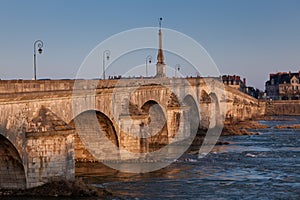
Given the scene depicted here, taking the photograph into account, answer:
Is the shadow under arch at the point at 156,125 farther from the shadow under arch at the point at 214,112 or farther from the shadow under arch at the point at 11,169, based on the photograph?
the shadow under arch at the point at 11,169

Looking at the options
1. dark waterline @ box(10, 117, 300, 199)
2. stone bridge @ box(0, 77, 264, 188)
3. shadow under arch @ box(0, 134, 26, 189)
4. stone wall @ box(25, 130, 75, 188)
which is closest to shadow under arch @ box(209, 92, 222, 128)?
stone bridge @ box(0, 77, 264, 188)

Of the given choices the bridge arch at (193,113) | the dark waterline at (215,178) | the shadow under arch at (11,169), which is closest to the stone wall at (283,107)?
the bridge arch at (193,113)

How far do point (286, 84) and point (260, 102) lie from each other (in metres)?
36.2

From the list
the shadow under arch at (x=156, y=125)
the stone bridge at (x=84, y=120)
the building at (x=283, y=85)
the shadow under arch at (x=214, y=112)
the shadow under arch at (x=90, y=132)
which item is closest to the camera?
the stone bridge at (x=84, y=120)

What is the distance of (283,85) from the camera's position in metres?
160

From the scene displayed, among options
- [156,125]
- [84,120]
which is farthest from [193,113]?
[84,120]

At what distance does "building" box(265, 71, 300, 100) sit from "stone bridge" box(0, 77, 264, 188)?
8985 cm

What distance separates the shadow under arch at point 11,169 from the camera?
22.6 meters

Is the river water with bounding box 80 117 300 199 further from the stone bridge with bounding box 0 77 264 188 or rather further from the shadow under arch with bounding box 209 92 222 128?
the shadow under arch with bounding box 209 92 222 128

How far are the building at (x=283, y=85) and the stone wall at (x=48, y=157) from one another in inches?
5020

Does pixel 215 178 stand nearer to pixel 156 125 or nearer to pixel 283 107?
pixel 156 125

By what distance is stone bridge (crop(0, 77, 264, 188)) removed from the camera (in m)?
22.6

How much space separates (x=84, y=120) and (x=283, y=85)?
13294 centimetres

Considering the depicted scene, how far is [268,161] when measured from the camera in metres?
36.4
